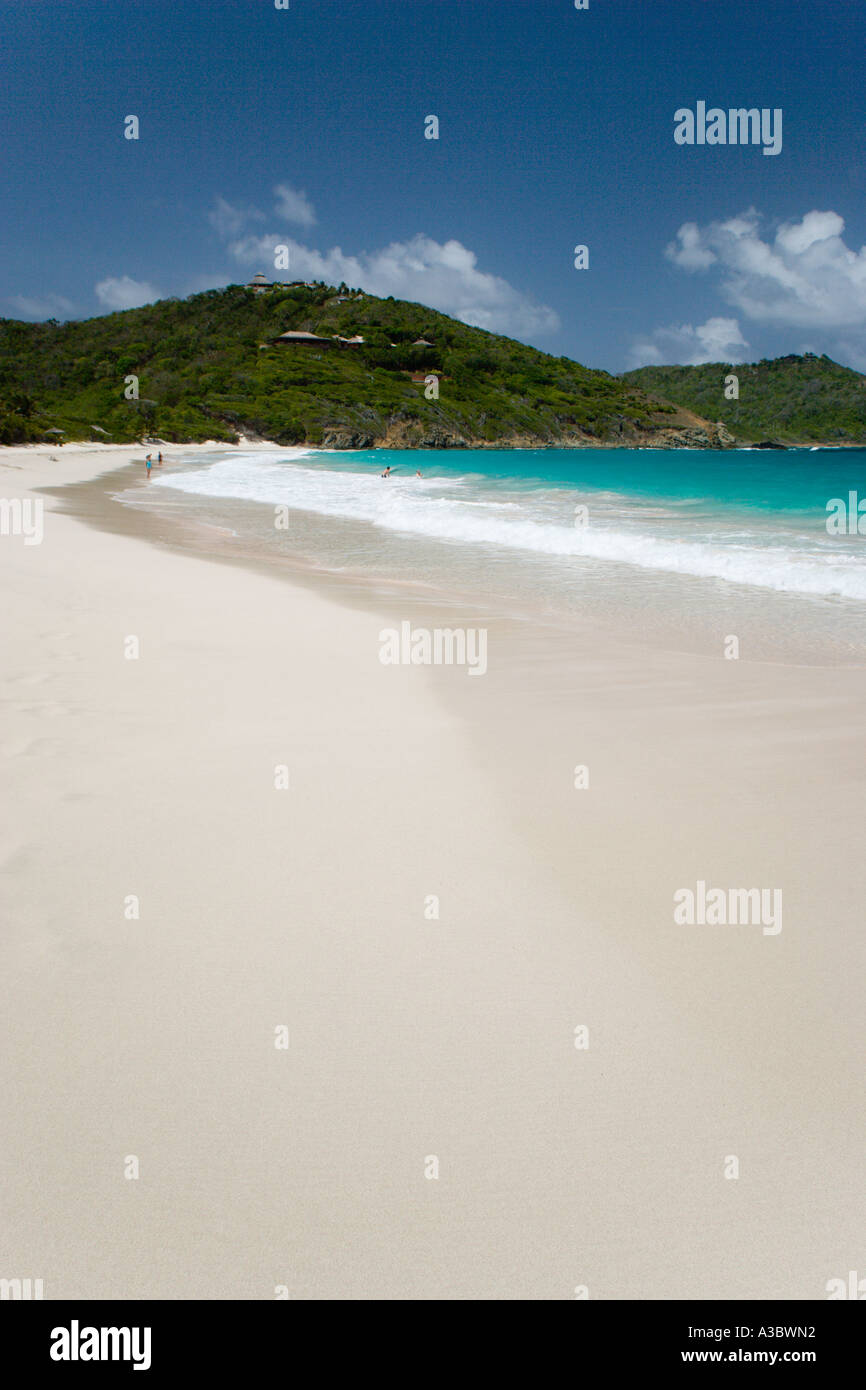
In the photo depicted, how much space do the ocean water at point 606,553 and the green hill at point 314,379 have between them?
4867 centimetres

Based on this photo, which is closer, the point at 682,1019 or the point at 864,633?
the point at 682,1019

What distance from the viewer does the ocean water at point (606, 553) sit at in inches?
339

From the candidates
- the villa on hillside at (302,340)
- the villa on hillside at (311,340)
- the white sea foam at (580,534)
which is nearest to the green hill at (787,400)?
the villa on hillside at (311,340)

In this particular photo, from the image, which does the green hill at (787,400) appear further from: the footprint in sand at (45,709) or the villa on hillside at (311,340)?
the footprint in sand at (45,709)

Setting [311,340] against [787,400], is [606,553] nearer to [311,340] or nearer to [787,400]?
[311,340]

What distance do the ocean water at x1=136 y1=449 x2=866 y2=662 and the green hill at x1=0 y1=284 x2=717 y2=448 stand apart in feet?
160

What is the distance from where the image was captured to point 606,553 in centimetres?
1366

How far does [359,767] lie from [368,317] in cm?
15027

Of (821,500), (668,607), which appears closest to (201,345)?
(821,500)

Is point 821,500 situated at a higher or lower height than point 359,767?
higher

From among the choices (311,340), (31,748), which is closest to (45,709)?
(31,748)

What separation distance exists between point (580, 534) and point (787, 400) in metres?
146
